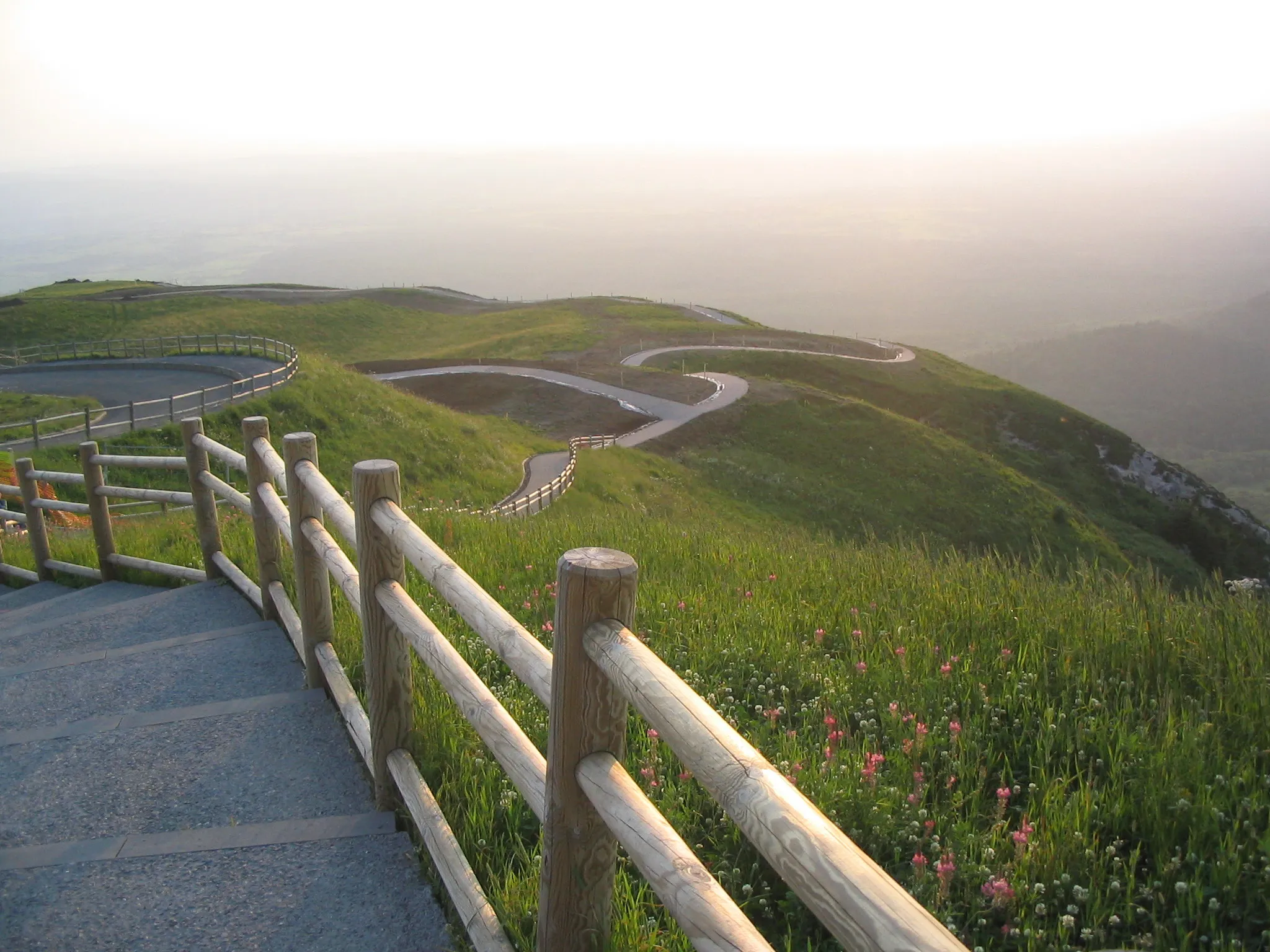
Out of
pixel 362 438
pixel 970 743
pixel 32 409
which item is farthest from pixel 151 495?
pixel 32 409

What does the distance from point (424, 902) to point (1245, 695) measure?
3.82 meters

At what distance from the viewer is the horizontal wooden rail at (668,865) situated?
2.11 meters

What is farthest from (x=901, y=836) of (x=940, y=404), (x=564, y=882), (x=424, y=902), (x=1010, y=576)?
(x=940, y=404)

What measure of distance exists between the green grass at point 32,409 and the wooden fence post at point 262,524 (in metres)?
25.9

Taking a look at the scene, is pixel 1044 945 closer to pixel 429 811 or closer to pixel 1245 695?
pixel 1245 695

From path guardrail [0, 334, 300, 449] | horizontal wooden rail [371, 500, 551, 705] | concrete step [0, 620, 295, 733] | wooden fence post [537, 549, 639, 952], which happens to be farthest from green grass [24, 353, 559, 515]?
wooden fence post [537, 549, 639, 952]

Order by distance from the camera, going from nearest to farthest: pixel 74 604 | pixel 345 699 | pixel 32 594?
pixel 345 699, pixel 74 604, pixel 32 594

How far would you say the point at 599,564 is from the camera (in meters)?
2.57

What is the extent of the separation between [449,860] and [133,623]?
539 centimetres

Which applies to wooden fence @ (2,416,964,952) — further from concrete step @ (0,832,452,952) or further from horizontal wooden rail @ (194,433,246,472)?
horizontal wooden rail @ (194,433,246,472)

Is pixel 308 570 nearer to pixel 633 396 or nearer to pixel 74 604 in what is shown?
pixel 74 604

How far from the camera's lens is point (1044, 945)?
3086 millimetres

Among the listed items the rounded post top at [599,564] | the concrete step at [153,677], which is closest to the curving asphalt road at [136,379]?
the concrete step at [153,677]

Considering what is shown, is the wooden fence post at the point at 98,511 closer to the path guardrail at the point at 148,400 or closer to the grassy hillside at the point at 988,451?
the path guardrail at the point at 148,400
